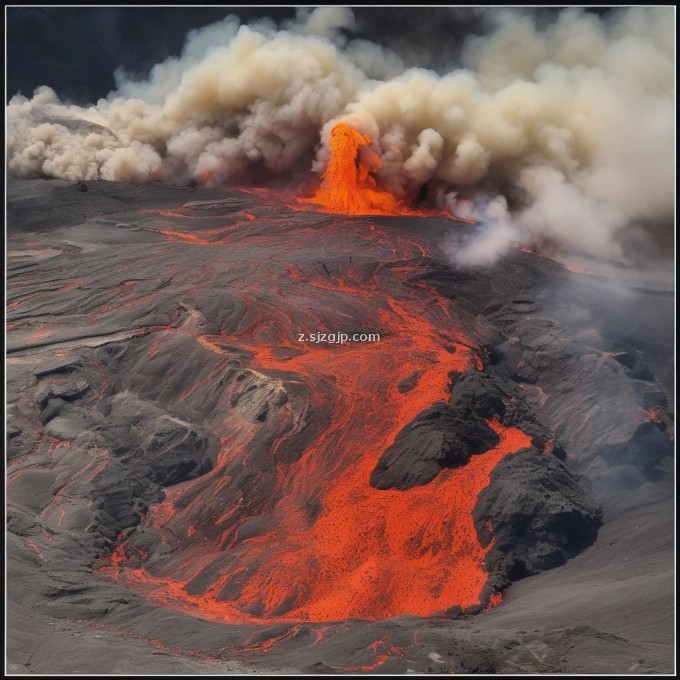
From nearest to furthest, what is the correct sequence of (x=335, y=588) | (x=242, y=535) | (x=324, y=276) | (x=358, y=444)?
(x=335, y=588)
(x=242, y=535)
(x=358, y=444)
(x=324, y=276)

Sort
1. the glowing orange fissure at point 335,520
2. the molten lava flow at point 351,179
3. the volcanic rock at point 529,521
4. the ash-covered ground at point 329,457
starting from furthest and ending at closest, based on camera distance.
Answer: the molten lava flow at point 351,179 → the volcanic rock at point 529,521 → the glowing orange fissure at point 335,520 → the ash-covered ground at point 329,457

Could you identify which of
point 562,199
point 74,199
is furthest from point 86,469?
point 562,199

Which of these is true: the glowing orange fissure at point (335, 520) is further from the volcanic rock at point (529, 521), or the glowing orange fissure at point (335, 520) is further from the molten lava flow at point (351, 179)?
the molten lava flow at point (351, 179)

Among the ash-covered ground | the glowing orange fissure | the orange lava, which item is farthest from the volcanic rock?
the orange lava

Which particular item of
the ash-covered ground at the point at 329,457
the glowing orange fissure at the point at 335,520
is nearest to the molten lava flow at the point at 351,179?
the ash-covered ground at the point at 329,457

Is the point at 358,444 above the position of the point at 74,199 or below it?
below

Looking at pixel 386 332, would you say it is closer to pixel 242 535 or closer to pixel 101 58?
pixel 242 535

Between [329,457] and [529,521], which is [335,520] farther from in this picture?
[529,521]
